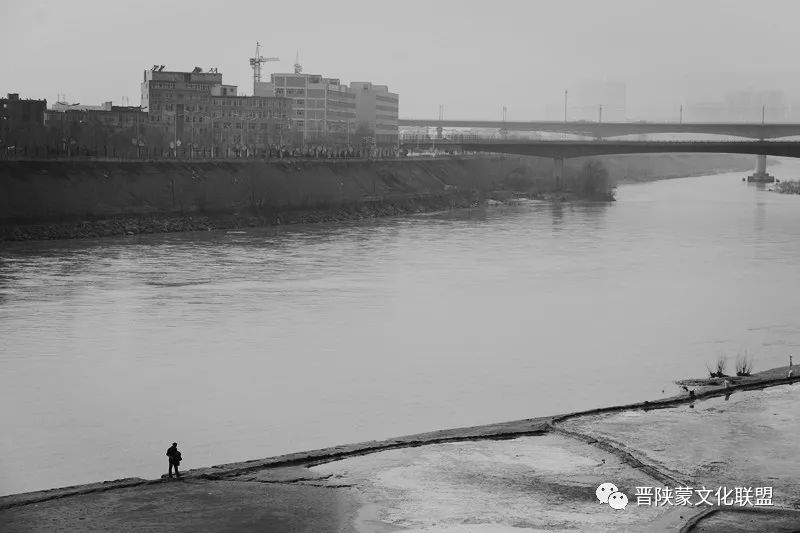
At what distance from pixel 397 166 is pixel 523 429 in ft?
216

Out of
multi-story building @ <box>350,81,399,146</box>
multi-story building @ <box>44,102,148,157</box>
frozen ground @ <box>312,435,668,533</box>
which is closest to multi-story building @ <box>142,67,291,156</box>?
multi-story building @ <box>44,102,148,157</box>

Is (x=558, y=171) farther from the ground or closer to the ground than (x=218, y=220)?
farther from the ground

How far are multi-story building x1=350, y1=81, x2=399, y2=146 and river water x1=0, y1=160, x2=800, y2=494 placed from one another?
88.7 metres

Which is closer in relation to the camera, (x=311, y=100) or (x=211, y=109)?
(x=211, y=109)

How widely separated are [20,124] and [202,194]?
25.5 meters

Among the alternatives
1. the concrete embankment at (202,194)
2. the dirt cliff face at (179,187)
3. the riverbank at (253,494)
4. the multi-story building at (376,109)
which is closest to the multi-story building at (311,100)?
the multi-story building at (376,109)

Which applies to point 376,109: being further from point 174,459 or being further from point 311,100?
point 174,459

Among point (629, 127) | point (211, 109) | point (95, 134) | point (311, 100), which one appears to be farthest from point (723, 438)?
point (311, 100)

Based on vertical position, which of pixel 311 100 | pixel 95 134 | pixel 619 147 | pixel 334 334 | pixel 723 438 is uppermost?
pixel 311 100

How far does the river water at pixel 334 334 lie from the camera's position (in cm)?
2041

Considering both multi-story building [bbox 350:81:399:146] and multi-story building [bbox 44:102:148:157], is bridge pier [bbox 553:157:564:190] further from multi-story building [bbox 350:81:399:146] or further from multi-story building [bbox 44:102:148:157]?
multi-story building [bbox 350:81:399:146]

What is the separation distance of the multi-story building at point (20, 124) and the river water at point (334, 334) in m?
20.7

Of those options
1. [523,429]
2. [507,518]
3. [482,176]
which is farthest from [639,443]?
[482,176]

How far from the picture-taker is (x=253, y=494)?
16047mm
